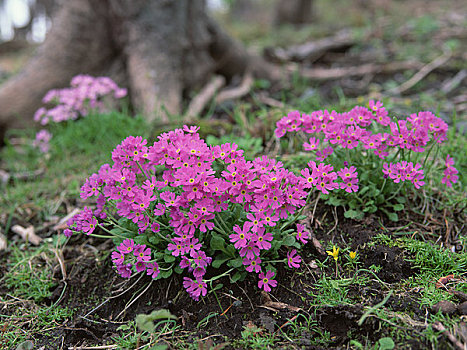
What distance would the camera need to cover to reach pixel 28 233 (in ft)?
8.44

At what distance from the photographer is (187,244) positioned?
1652mm

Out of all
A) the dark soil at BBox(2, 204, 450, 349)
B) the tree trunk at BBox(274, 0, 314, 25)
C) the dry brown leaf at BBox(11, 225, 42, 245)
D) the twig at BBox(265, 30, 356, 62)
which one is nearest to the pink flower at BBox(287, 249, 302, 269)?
the dark soil at BBox(2, 204, 450, 349)

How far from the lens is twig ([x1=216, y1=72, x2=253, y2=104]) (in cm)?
444

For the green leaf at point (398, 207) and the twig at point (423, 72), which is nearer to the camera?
the green leaf at point (398, 207)

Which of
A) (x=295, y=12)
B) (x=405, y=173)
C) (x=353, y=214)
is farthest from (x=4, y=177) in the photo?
(x=295, y=12)

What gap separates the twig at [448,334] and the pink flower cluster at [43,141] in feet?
10.9

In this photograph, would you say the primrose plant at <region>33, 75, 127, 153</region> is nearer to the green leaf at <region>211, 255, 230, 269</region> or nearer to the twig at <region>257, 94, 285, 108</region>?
the twig at <region>257, 94, 285, 108</region>

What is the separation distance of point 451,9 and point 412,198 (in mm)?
6853

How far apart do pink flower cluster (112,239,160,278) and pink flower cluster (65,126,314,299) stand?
0.29 ft

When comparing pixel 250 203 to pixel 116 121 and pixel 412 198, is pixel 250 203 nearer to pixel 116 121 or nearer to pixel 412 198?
pixel 412 198

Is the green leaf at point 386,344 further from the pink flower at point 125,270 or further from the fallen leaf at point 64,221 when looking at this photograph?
the fallen leaf at point 64,221

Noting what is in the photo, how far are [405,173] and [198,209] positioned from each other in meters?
1.04

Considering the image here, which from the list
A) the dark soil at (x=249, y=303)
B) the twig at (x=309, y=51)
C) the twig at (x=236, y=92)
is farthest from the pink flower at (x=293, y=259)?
the twig at (x=309, y=51)

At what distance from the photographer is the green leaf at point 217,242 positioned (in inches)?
66.2
